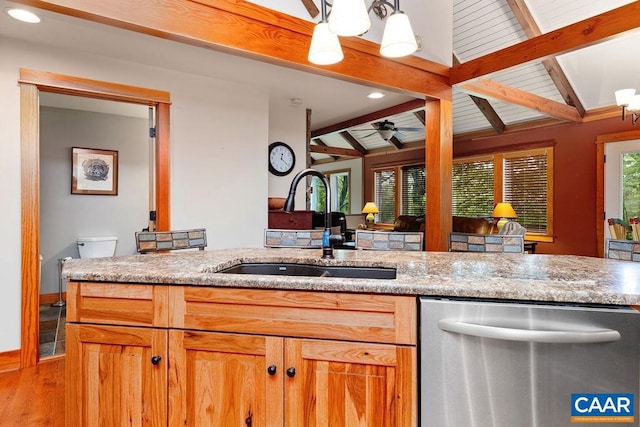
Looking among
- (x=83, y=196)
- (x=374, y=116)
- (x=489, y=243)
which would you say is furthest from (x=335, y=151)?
(x=489, y=243)

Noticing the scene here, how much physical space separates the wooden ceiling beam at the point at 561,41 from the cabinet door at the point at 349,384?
9.11 feet

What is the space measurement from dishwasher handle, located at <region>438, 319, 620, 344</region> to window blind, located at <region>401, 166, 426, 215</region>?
6551 millimetres

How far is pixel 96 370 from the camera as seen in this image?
1.38 meters

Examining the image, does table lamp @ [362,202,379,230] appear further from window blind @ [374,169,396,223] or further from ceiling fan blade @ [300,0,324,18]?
ceiling fan blade @ [300,0,324,18]

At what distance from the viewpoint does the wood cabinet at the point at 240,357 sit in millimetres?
1210

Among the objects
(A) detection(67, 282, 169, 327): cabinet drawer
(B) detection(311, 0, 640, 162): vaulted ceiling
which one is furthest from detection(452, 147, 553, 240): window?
(A) detection(67, 282, 169, 327): cabinet drawer

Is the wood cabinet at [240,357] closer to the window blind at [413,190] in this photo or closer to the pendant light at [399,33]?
the pendant light at [399,33]

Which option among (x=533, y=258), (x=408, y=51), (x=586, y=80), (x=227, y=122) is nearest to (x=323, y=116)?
(x=227, y=122)

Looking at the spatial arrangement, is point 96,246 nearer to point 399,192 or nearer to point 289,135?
point 289,135

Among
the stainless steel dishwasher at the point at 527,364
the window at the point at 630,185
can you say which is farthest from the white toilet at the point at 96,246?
the window at the point at 630,185

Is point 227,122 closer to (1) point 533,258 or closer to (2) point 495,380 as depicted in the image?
(1) point 533,258

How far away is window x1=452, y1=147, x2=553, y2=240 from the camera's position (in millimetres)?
5590

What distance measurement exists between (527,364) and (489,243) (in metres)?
1.24

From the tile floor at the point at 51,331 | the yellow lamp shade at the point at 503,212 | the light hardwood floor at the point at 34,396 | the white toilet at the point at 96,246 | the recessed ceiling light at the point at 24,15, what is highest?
the recessed ceiling light at the point at 24,15
